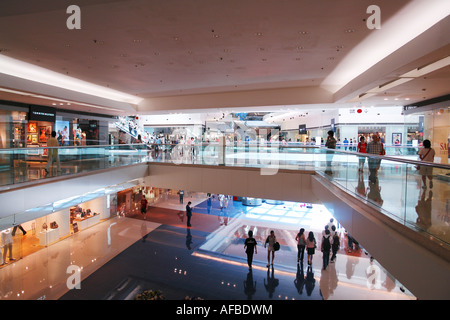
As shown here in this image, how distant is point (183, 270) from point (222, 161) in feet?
15.2

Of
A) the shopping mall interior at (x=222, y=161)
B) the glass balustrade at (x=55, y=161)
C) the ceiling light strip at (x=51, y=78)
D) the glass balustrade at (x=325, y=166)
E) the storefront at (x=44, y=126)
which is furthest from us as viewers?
the storefront at (x=44, y=126)

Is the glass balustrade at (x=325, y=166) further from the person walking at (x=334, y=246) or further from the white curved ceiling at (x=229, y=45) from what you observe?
the white curved ceiling at (x=229, y=45)

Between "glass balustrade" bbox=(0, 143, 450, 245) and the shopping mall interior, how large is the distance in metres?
0.03

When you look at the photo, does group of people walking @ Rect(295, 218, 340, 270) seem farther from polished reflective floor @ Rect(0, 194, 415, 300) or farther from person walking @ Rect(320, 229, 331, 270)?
polished reflective floor @ Rect(0, 194, 415, 300)

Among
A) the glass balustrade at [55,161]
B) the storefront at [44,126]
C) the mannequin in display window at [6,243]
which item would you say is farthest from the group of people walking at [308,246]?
the storefront at [44,126]

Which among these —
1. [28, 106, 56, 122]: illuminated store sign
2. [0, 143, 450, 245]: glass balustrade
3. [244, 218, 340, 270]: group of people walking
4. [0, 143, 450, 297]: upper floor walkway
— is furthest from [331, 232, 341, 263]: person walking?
[28, 106, 56, 122]: illuminated store sign

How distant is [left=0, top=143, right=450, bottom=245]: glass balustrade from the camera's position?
2.94 m

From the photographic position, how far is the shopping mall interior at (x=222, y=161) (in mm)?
4520

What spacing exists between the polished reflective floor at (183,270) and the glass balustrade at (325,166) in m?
2.26

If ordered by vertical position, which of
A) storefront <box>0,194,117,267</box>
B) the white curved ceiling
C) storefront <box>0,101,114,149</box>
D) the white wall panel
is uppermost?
the white curved ceiling

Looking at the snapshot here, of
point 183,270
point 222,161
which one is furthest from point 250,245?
point 222,161

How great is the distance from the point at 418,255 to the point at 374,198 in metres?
1.59

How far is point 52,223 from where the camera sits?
10.6m
